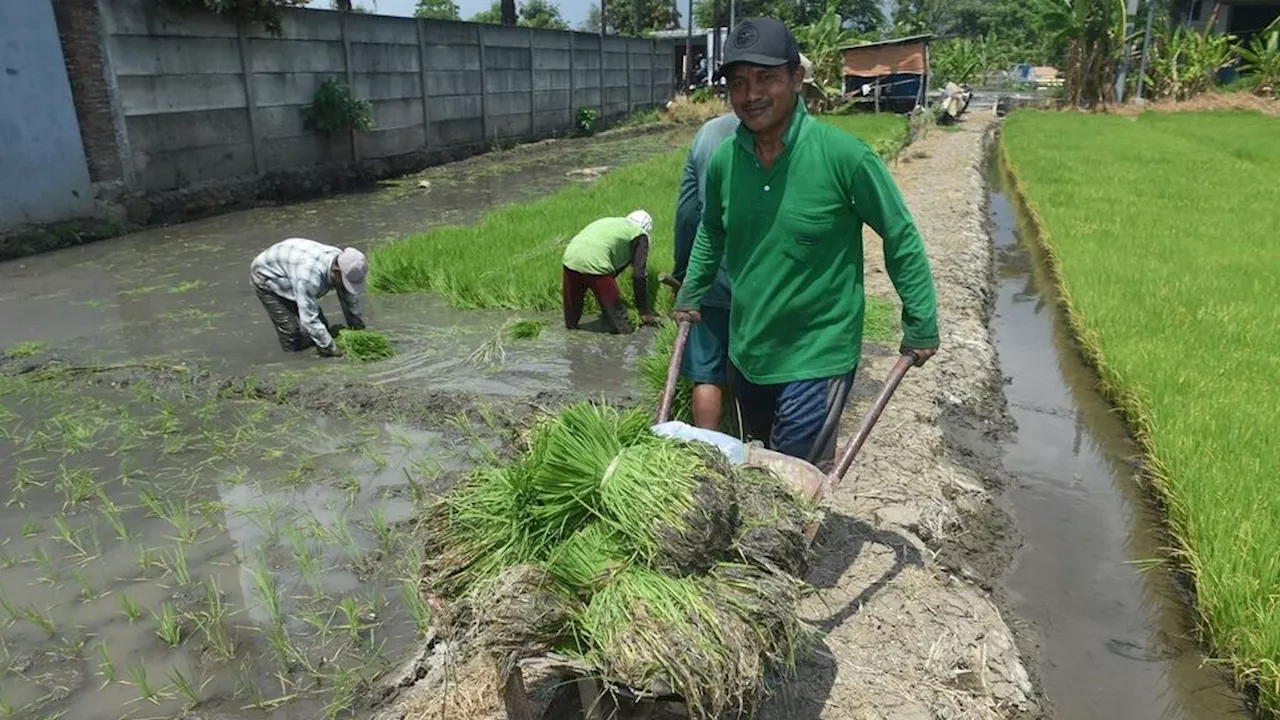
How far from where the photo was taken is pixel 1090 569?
3412 millimetres

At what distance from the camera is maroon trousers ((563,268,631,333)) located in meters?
5.43

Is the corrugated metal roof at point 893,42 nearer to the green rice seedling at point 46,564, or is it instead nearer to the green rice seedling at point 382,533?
the green rice seedling at point 382,533

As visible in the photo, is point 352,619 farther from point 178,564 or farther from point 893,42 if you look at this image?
point 893,42

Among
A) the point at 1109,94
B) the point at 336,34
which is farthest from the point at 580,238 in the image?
the point at 1109,94

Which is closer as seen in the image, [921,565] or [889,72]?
[921,565]

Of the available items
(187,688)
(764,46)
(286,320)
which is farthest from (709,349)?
(286,320)

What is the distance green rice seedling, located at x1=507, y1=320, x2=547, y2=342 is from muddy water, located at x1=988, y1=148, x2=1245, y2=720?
2.96 m

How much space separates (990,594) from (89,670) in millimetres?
3005

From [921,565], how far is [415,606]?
1.74 m

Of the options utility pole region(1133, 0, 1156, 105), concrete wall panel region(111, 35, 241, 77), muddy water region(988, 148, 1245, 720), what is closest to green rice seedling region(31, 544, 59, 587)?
muddy water region(988, 148, 1245, 720)

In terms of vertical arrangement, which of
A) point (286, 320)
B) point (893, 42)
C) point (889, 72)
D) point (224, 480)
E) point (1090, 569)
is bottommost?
point (1090, 569)

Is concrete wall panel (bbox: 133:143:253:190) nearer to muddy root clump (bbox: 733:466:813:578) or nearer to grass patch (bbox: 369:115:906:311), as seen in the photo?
grass patch (bbox: 369:115:906:311)

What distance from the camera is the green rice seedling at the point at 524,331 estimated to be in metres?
5.68

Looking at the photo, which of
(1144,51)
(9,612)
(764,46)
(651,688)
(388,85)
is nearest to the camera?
(651,688)
